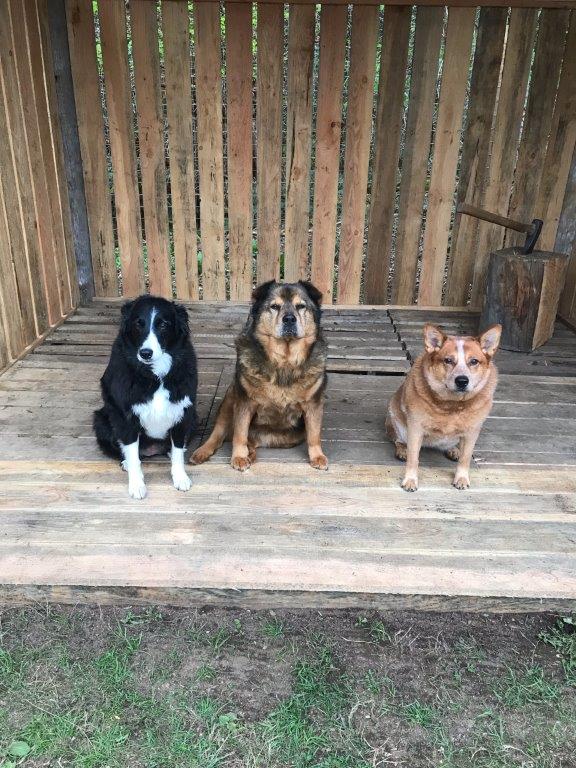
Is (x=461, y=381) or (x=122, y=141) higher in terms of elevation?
(x=122, y=141)

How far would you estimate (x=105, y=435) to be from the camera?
9.77 ft

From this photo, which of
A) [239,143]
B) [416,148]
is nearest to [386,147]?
[416,148]

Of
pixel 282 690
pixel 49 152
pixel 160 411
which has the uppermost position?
pixel 49 152

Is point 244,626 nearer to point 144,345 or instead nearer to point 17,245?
point 144,345

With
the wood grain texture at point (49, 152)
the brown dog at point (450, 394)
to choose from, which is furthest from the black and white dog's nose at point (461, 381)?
the wood grain texture at point (49, 152)

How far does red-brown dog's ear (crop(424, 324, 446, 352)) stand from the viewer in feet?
8.88

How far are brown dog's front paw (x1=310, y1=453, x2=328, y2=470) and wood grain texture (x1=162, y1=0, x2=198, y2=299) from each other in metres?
3.13

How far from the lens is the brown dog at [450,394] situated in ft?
8.76

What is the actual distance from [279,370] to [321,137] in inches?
124

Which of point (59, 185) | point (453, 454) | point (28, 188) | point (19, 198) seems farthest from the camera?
point (59, 185)

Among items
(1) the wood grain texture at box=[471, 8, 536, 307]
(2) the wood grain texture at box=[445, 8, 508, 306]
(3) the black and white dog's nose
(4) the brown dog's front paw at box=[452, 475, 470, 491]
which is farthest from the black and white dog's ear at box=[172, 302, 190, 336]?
(1) the wood grain texture at box=[471, 8, 536, 307]

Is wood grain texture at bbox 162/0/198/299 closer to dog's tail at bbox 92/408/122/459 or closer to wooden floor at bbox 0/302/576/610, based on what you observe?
wooden floor at bbox 0/302/576/610

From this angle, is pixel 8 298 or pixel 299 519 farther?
pixel 8 298

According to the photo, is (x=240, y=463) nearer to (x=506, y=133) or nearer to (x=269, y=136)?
(x=269, y=136)
